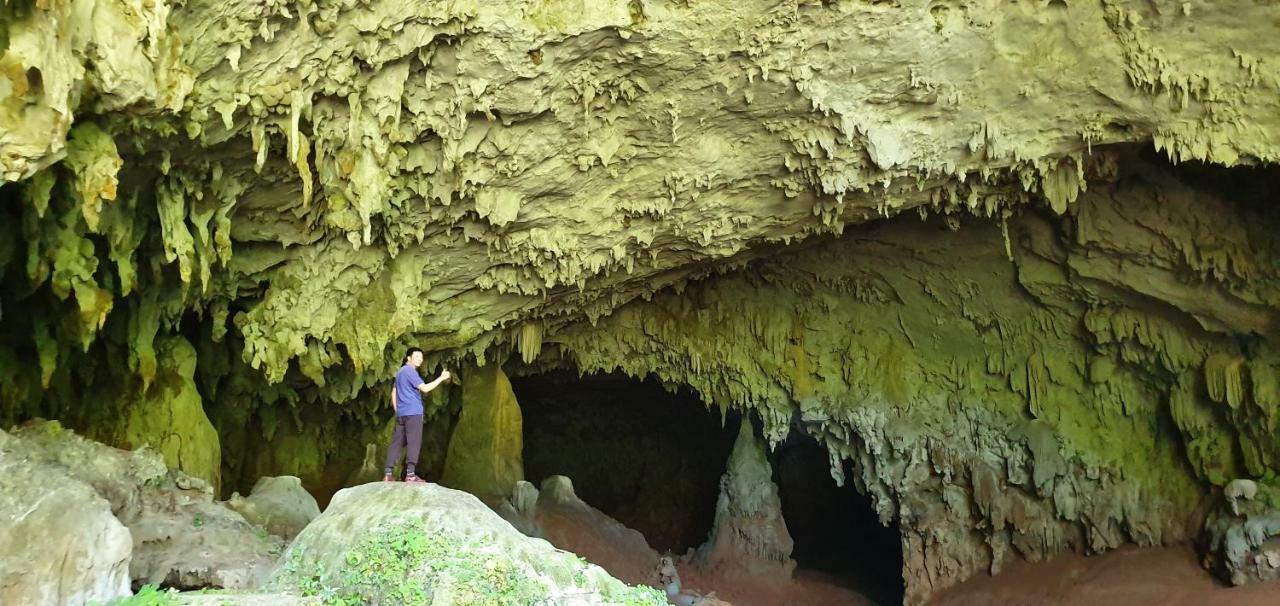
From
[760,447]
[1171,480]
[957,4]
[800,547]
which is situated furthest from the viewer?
[800,547]

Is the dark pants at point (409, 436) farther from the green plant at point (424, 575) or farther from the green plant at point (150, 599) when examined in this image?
the green plant at point (150, 599)

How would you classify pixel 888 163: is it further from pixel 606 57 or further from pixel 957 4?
pixel 606 57

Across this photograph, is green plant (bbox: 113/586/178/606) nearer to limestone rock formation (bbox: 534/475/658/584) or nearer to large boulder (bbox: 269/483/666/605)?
large boulder (bbox: 269/483/666/605)

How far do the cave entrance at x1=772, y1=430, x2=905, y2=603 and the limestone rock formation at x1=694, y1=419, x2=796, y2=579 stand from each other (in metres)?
1.64

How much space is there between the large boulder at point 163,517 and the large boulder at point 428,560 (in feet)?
2.87

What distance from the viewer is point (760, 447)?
52.0 ft

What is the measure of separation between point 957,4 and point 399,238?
5.50 meters

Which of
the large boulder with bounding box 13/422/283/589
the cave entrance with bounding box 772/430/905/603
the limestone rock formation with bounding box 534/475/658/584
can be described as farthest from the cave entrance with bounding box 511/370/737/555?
the large boulder with bounding box 13/422/283/589

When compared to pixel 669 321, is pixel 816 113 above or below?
above

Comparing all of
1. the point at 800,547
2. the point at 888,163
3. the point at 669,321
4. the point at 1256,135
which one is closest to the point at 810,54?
the point at 888,163

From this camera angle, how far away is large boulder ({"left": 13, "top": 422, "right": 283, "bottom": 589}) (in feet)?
21.2

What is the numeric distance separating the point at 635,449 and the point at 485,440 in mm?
6792

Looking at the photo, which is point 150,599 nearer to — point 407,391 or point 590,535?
point 407,391

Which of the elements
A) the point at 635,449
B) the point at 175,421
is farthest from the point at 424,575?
the point at 635,449
